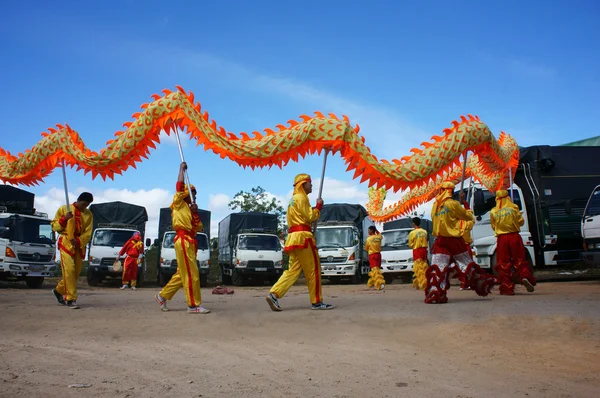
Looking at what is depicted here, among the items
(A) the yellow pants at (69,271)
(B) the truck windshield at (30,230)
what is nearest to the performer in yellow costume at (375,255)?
(A) the yellow pants at (69,271)

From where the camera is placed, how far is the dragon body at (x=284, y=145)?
7.93m

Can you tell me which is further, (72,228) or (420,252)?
(420,252)

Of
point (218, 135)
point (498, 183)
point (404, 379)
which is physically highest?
point (218, 135)

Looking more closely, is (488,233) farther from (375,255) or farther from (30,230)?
(30,230)

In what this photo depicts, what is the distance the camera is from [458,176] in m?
12.0

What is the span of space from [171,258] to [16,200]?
5.53 m

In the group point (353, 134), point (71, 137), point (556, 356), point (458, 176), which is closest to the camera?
point (556, 356)

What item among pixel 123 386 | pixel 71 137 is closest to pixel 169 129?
pixel 71 137

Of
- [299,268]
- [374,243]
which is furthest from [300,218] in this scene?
[374,243]

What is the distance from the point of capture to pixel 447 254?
29.2 feet

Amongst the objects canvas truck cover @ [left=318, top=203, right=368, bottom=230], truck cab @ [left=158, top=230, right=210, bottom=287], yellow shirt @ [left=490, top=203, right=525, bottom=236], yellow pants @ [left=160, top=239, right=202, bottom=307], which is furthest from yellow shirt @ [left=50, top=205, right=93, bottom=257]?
canvas truck cover @ [left=318, top=203, right=368, bottom=230]

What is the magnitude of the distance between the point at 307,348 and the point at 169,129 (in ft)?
14.9

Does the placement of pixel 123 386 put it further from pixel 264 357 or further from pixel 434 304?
pixel 434 304

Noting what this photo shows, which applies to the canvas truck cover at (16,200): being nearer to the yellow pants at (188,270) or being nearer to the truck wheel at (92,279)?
the truck wheel at (92,279)
